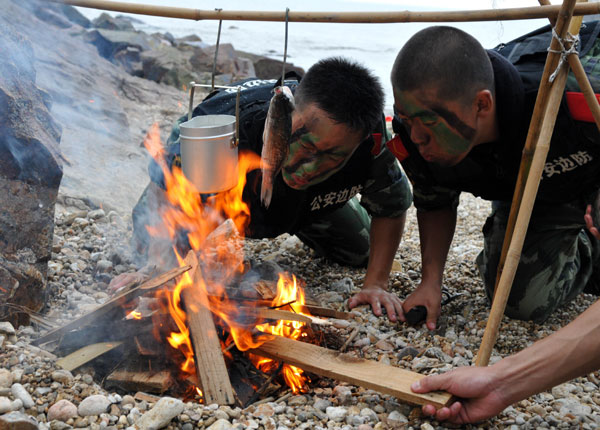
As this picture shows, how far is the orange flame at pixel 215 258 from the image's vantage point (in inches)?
111

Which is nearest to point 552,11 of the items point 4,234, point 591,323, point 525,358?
point 591,323

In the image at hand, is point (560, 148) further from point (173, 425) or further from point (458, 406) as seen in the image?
point (173, 425)

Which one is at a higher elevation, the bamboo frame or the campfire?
the bamboo frame

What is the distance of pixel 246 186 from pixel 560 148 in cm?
182

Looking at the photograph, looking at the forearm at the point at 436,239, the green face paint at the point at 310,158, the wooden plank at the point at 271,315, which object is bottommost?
the wooden plank at the point at 271,315

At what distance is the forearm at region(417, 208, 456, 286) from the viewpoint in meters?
3.51

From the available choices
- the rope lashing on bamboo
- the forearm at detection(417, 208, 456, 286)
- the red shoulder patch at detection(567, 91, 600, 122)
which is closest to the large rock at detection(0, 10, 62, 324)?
the forearm at detection(417, 208, 456, 286)

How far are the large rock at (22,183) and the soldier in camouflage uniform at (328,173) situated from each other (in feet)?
1.67

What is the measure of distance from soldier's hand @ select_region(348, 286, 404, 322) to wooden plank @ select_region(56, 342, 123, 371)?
144 cm

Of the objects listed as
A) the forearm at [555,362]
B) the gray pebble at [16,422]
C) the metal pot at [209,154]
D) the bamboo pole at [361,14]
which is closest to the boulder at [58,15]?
the bamboo pole at [361,14]

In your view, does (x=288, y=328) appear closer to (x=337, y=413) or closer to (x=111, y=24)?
(x=337, y=413)

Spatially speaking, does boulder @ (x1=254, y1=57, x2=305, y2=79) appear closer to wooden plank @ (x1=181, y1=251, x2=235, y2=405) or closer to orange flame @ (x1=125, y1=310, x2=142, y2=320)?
wooden plank @ (x1=181, y1=251, x2=235, y2=405)

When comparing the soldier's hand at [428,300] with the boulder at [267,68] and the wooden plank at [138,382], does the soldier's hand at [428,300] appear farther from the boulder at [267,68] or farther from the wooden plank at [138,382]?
the boulder at [267,68]

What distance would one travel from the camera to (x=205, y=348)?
8.78 feet
